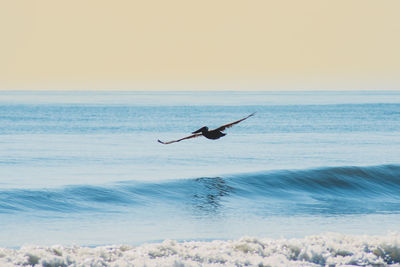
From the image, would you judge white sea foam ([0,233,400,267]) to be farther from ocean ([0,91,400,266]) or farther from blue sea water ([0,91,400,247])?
blue sea water ([0,91,400,247])

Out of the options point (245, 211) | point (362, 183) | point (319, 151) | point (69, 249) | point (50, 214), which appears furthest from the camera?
point (319, 151)

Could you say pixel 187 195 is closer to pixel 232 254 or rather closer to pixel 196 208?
pixel 196 208

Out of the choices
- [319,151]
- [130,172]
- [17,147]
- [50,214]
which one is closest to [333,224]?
[50,214]

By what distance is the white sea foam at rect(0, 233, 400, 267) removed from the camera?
1263cm

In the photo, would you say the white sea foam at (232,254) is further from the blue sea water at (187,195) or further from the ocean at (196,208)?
the blue sea water at (187,195)

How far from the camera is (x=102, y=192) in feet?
80.0

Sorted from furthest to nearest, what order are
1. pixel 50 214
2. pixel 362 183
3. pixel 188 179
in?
pixel 362 183 < pixel 188 179 < pixel 50 214

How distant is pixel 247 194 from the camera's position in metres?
26.2

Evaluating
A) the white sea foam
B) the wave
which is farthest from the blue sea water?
the white sea foam

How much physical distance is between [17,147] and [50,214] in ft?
92.0

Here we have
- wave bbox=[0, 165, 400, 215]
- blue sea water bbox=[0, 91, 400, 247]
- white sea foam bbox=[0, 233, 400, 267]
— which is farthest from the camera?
wave bbox=[0, 165, 400, 215]

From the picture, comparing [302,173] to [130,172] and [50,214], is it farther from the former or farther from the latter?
[50,214]

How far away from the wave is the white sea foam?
25.3ft

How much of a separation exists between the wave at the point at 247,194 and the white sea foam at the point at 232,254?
772 cm
